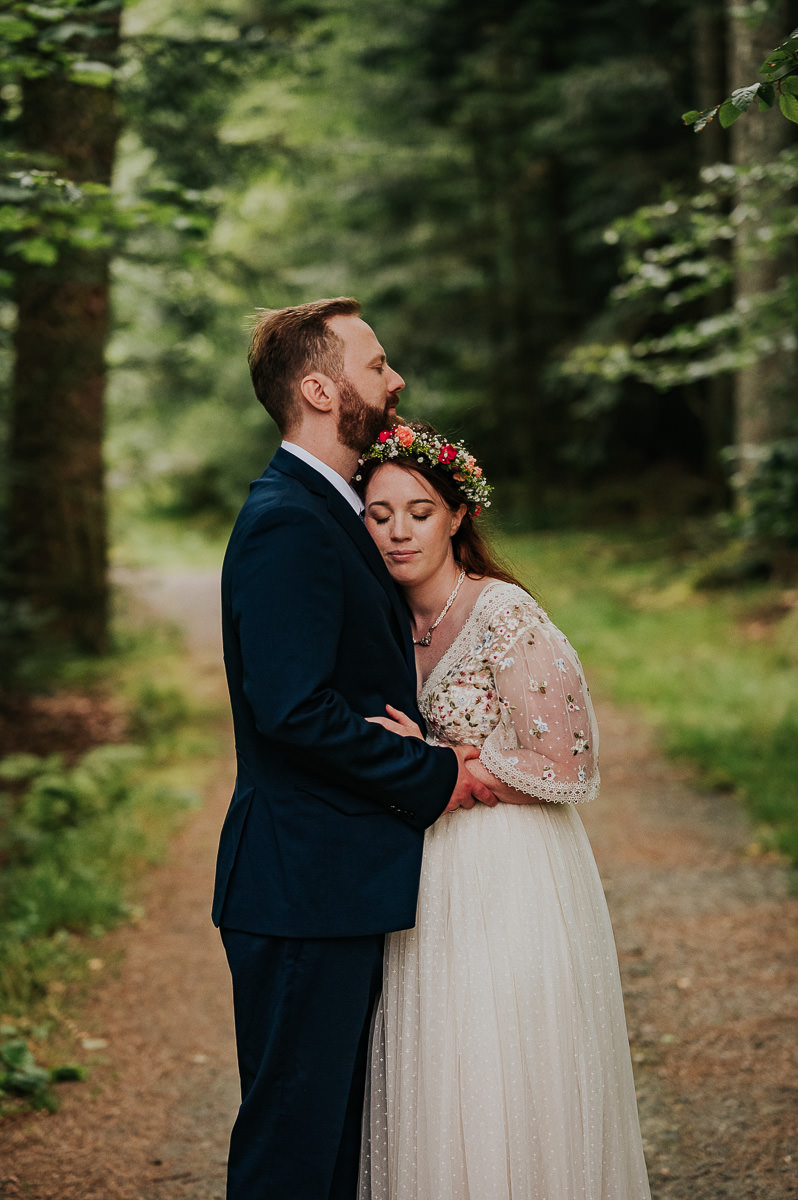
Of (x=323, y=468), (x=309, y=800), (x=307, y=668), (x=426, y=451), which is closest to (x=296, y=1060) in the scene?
(x=309, y=800)

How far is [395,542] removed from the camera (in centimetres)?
282

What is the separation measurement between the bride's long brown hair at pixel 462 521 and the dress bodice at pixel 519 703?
7.4 inches

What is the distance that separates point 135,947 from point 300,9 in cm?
716

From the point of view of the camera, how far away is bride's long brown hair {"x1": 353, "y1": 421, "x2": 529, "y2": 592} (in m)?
2.82

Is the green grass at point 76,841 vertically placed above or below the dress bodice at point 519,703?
below

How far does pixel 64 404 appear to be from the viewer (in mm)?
8906

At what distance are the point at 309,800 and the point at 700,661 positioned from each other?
7693 millimetres

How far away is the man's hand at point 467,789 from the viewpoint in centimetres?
265

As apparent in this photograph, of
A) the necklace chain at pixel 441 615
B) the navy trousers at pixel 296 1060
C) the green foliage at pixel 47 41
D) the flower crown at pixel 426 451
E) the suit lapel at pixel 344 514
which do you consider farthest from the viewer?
the green foliage at pixel 47 41

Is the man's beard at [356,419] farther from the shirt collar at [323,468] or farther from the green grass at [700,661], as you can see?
the green grass at [700,661]

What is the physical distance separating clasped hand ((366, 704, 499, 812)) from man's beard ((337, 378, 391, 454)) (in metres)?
0.67

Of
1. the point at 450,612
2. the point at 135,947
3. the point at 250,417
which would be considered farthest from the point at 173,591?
the point at 450,612

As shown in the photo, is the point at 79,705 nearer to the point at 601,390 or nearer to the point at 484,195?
the point at 601,390

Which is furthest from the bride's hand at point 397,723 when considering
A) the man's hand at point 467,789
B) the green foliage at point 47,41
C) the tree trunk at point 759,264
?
the tree trunk at point 759,264
